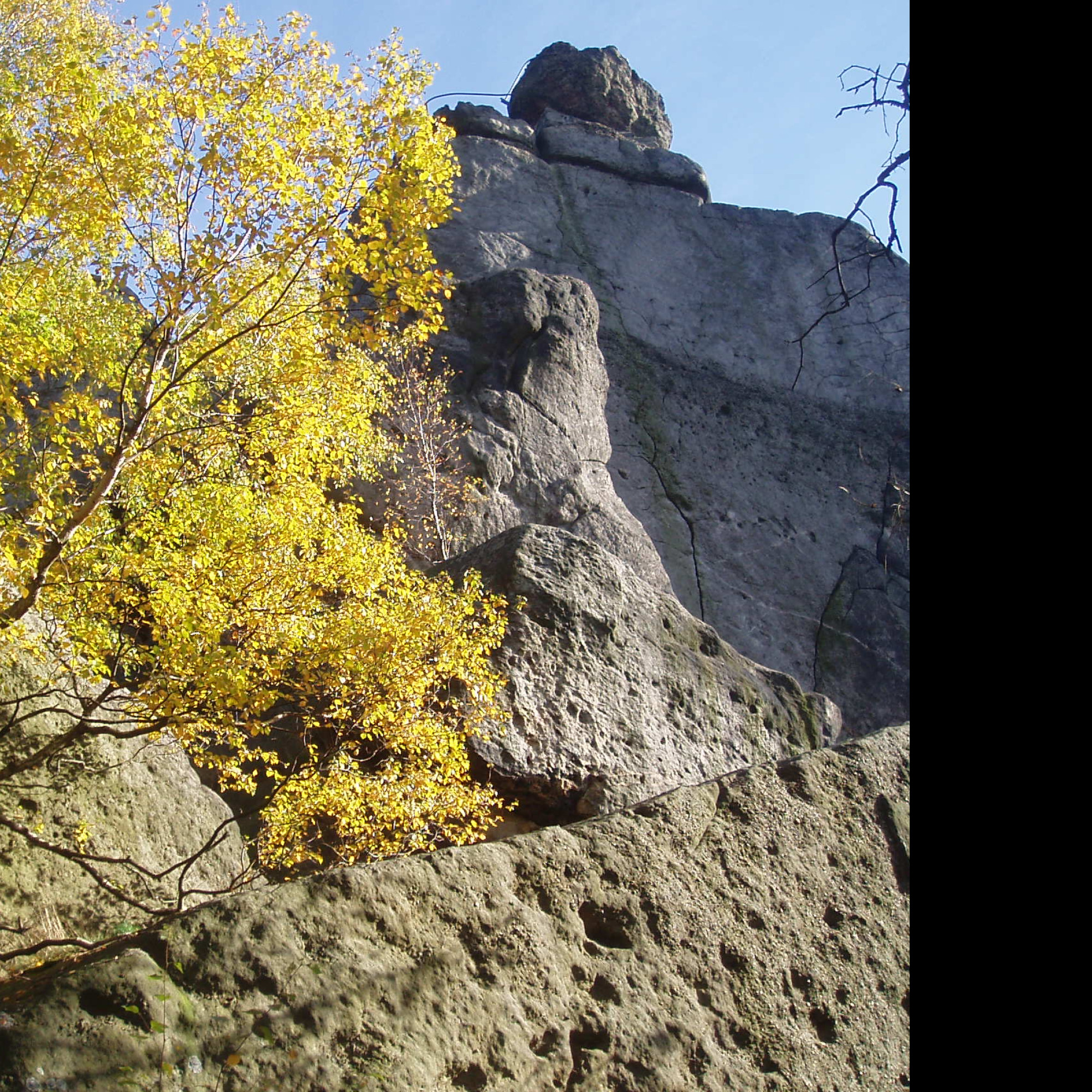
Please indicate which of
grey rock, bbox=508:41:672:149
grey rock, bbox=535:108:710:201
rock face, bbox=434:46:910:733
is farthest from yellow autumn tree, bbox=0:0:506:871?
grey rock, bbox=508:41:672:149

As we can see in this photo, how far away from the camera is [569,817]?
348 inches

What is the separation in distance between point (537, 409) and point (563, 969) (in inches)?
550

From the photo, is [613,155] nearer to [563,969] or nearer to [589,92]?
[589,92]

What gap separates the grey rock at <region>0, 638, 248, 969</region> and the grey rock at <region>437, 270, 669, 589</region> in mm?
7222

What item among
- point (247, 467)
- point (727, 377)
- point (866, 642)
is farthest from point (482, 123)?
point (247, 467)

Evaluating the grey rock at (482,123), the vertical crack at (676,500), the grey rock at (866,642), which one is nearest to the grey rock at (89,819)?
the vertical crack at (676,500)

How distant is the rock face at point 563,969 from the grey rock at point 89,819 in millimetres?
3103

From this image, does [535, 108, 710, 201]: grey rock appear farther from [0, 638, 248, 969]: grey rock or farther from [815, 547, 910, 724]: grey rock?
[0, 638, 248, 969]: grey rock

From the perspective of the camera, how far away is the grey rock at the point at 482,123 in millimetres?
24484

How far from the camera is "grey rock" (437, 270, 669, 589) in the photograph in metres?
15.5

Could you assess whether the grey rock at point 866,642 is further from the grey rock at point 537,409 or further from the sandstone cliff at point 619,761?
the grey rock at point 537,409

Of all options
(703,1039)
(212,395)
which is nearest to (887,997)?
(703,1039)

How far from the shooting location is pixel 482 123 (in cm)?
2453
